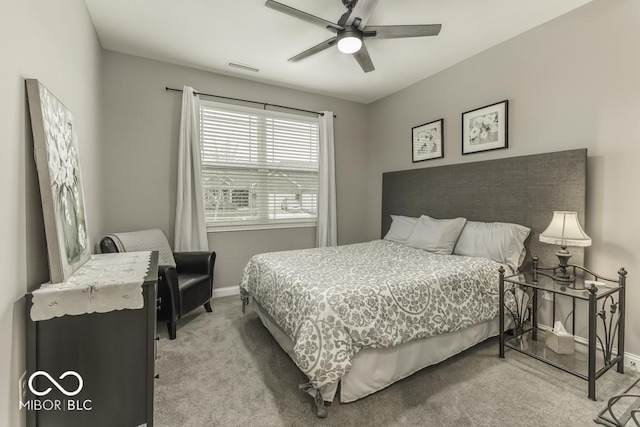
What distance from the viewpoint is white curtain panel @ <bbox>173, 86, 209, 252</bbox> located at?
3361mm

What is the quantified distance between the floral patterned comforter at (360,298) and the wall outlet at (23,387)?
3.88 feet

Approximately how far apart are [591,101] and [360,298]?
246 cm

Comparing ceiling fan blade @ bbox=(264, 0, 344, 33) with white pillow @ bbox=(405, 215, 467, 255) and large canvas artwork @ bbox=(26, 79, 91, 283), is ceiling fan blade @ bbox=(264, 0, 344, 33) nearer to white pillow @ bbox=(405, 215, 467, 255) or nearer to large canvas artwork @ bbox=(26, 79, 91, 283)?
large canvas artwork @ bbox=(26, 79, 91, 283)

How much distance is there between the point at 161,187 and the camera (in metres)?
3.38

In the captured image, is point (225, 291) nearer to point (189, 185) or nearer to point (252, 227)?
point (252, 227)

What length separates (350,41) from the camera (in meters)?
2.32

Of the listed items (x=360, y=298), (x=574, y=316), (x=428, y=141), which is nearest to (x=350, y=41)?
(x=428, y=141)

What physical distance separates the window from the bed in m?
1.19

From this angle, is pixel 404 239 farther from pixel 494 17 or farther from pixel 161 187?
pixel 161 187

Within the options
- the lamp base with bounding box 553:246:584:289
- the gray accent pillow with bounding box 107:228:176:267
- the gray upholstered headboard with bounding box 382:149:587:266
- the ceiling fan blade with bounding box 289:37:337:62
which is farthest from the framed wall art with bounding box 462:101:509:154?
the gray accent pillow with bounding box 107:228:176:267

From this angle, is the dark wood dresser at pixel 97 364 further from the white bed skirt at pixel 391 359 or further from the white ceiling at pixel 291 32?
the white ceiling at pixel 291 32

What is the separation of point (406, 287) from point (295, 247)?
242 cm

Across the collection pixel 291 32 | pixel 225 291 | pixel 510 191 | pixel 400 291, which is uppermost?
pixel 291 32

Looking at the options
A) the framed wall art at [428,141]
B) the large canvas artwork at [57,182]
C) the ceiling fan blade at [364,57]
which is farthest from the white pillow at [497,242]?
the large canvas artwork at [57,182]
